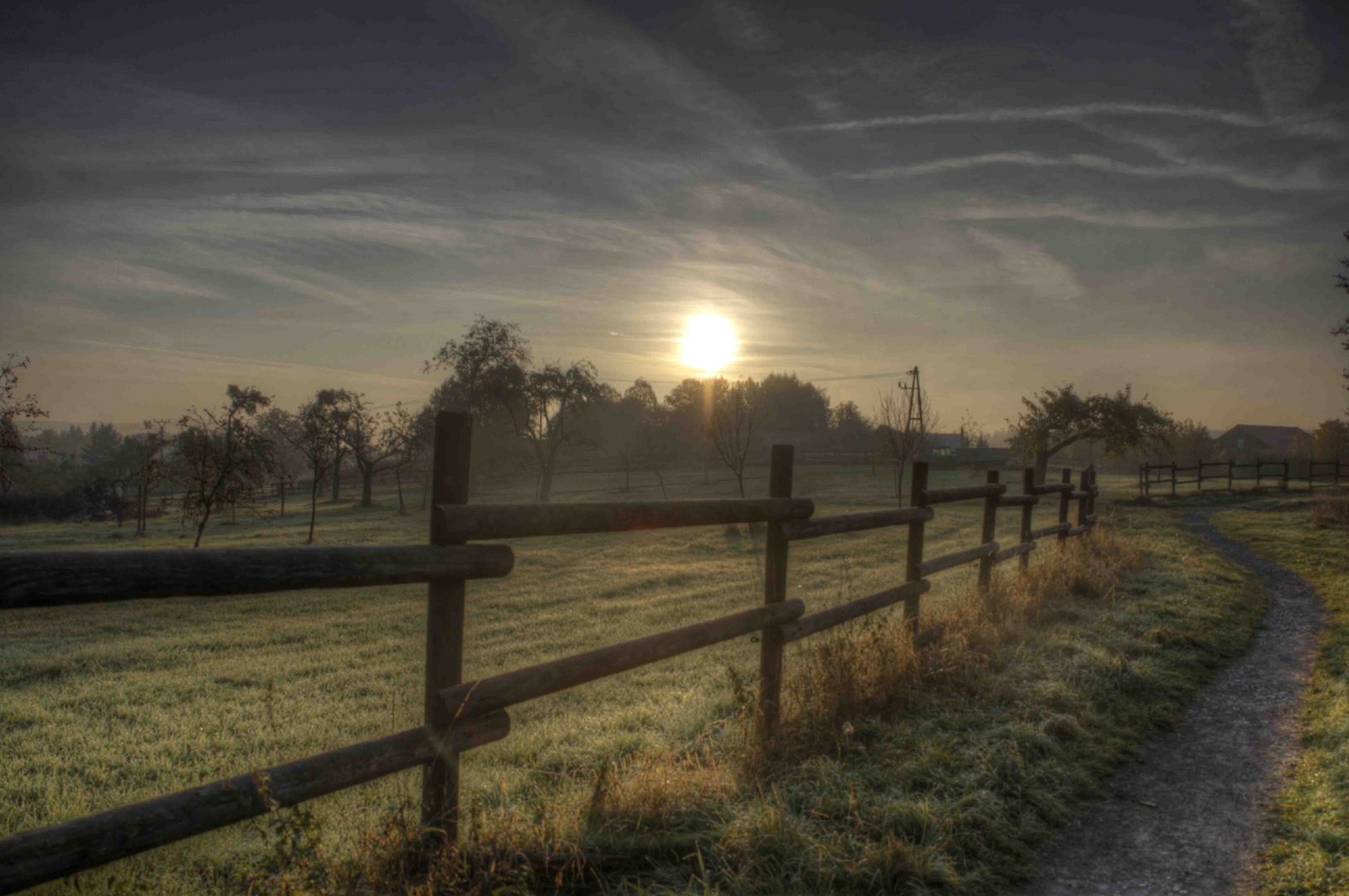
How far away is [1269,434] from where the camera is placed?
104 metres

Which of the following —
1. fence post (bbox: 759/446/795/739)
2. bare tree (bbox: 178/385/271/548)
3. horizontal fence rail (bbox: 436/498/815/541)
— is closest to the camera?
horizontal fence rail (bbox: 436/498/815/541)

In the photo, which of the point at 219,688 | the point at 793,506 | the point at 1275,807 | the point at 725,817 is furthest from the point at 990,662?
the point at 219,688

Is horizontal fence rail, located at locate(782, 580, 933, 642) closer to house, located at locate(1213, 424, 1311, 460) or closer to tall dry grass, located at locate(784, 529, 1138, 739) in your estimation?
tall dry grass, located at locate(784, 529, 1138, 739)

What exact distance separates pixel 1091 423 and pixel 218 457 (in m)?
39.6

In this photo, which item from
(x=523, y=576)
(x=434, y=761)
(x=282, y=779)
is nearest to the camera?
(x=282, y=779)

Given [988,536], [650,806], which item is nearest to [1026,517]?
[988,536]

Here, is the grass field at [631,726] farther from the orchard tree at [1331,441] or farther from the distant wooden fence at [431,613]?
the orchard tree at [1331,441]

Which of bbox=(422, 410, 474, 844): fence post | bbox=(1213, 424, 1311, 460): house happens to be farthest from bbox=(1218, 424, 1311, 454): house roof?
bbox=(422, 410, 474, 844): fence post

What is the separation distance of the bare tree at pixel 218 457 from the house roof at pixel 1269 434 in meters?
114

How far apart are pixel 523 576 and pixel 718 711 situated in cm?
1499

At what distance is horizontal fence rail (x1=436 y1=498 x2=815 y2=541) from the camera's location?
3326 millimetres

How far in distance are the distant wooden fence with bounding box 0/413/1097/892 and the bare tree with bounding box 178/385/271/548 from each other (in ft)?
86.5

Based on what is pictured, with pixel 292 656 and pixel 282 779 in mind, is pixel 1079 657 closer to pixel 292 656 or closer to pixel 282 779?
pixel 282 779

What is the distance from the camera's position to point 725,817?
3.87 meters
